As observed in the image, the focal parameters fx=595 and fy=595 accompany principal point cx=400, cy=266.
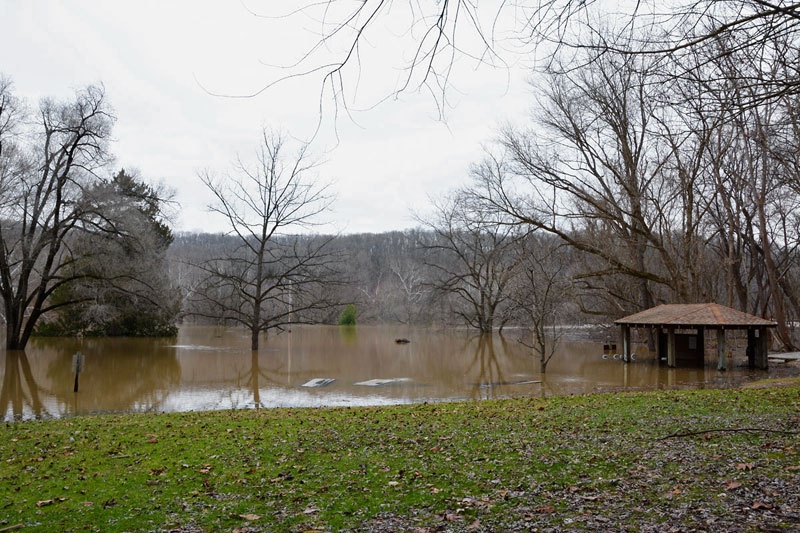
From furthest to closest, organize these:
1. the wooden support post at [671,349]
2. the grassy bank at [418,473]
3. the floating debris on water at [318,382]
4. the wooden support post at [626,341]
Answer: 1. the wooden support post at [626,341]
2. the wooden support post at [671,349]
3. the floating debris on water at [318,382]
4. the grassy bank at [418,473]

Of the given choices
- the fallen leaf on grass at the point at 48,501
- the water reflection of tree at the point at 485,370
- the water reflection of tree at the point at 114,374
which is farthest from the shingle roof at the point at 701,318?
the fallen leaf on grass at the point at 48,501

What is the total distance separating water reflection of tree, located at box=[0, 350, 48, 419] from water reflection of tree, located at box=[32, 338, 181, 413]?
499 mm

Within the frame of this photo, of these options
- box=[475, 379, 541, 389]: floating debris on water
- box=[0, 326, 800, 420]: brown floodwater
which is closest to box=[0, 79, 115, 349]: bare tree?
box=[0, 326, 800, 420]: brown floodwater

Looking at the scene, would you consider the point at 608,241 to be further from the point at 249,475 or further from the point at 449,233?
the point at 249,475

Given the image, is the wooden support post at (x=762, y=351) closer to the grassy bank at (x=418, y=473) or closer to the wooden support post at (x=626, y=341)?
the wooden support post at (x=626, y=341)

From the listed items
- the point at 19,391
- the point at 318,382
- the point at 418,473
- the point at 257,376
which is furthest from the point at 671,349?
the point at 19,391

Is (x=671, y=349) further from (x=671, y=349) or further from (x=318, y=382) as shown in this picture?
(x=318, y=382)

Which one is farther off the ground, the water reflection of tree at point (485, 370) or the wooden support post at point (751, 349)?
the wooden support post at point (751, 349)

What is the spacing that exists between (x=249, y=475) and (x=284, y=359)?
749 inches

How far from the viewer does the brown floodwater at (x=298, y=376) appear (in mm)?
14266

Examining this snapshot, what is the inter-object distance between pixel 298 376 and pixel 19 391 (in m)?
7.60

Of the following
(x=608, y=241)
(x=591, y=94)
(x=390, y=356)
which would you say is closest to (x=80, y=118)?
(x=390, y=356)

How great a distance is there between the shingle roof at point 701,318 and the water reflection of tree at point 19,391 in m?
18.3

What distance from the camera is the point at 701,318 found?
64.7ft
